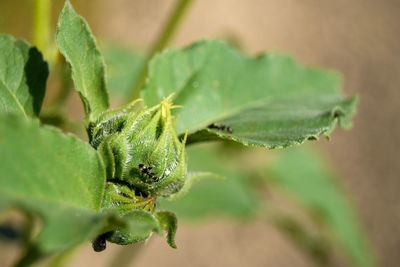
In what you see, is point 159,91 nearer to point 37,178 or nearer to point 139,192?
point 139,192

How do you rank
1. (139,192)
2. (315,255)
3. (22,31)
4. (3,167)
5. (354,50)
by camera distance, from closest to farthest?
(3,167)
(139,192)
(315,255)
(22,31)
(354,50)

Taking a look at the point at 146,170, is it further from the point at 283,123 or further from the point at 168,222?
the point at 283,123

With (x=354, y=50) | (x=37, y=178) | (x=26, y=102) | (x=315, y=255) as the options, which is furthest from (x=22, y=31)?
(x=354, y=50)

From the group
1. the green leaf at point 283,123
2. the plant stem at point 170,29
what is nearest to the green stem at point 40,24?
the plant stem at point 170,29

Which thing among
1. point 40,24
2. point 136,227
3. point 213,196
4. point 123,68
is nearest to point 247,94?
point 40,24

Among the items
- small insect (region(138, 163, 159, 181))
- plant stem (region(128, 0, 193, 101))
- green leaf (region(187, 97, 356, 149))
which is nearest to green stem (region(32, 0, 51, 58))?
plant stem (region(128, 0, 193, 101))

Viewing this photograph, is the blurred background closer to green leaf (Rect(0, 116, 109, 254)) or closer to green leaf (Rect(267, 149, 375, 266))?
green leaf (Rect(267, 149, 375, 266))
